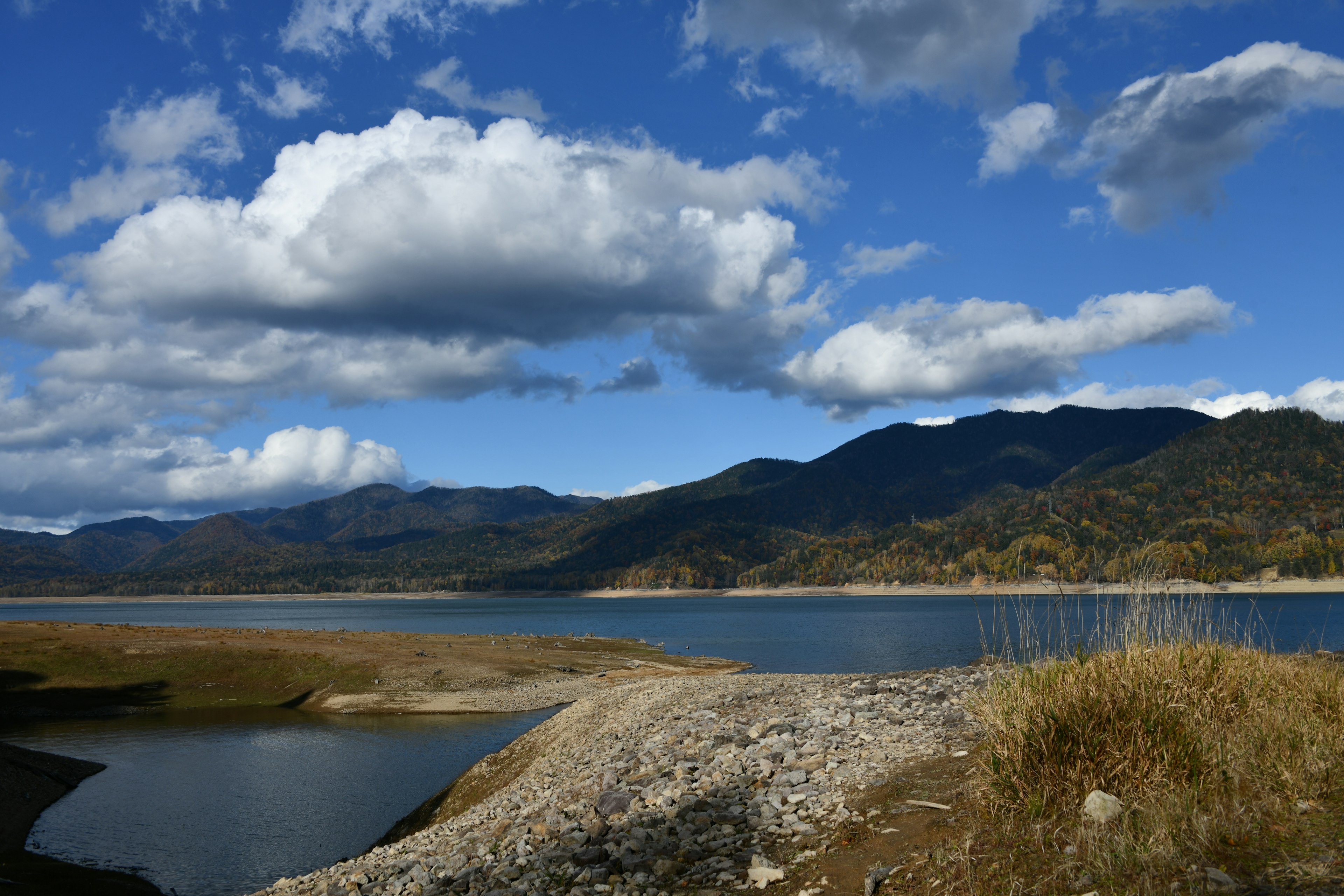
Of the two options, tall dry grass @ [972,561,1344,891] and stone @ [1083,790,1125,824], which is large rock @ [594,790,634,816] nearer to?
tall dry grass @ [972,561,1344,891]

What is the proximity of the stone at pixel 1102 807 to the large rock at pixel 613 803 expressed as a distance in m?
7.09

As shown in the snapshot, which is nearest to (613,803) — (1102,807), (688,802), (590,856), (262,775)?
(688,802)

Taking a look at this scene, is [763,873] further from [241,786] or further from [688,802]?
[241,786]

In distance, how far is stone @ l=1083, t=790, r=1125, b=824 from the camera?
7074 mm

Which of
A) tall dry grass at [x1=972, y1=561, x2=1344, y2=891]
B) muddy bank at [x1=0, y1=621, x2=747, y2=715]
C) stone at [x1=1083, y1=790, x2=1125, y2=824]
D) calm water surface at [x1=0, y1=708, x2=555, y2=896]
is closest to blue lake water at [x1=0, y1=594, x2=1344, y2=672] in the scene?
tall dry grass at [x1=972, y1=561, x2=1344, y2=891]

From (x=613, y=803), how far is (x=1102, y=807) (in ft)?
25.2

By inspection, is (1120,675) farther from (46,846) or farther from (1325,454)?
(1325,454)

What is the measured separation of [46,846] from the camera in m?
21.5

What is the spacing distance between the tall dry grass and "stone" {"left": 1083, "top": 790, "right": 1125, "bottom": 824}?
94mm

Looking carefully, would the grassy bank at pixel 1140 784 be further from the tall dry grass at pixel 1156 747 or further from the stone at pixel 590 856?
the stone at pixel 590 856

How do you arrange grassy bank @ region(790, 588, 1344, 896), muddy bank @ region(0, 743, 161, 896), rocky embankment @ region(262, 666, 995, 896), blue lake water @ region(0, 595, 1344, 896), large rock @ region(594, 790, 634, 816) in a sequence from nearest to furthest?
grassy bank @ region(790, 588, 1344, 896) < rocky embankment @ region(262, 666, 995, 896) < large rock @ region(594, 790, 634, 816) < muddy bank @ region(0, 743, 161, 896) < blue lake water @ region(0, 595, 1344, 896)

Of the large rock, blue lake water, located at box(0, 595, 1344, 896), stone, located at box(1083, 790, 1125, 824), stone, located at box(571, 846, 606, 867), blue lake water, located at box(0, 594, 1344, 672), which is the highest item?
stone, located at box(1083, 790, 1125, 824)

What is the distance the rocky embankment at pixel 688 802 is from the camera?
9469 mm

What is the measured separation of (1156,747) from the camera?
25.6 feet
